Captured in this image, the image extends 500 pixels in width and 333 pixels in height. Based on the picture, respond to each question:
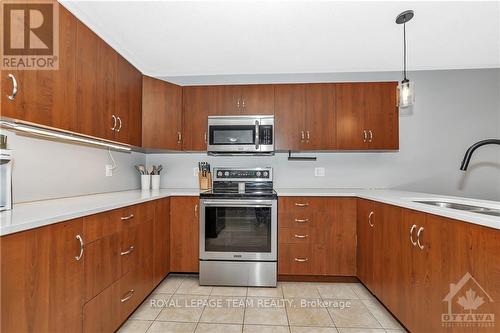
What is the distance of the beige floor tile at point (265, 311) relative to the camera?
1.85m

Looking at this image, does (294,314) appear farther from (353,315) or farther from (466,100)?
(466,100)

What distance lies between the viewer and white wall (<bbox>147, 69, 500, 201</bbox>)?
283 centimetres

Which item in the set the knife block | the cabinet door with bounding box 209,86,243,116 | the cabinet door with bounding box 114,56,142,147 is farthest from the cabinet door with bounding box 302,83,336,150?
the cabinet door with bounding box 114,56,142,147

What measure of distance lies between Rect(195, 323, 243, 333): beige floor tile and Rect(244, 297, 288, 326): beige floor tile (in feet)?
0.33

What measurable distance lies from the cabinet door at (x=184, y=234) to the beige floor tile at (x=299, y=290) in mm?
941

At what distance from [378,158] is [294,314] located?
2.06 meters

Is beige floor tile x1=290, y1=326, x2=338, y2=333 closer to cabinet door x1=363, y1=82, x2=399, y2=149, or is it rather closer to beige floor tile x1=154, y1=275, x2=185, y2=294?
beige floor tile x1=154, y1=275, x2=185, y2=294

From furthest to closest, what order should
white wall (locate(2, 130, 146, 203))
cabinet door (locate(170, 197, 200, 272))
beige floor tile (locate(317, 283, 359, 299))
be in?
cabinet door (locate(170, 197, 200, 272)), beige floor tile (locate(317, 283, 359, 299)), white wall (locate(2, 130, 146, 203))

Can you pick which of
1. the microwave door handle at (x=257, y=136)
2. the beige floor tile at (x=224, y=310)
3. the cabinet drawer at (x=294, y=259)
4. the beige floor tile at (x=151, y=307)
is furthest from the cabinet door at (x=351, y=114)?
the beige floor tile at (x=151, y=307)

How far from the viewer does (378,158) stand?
2.98m

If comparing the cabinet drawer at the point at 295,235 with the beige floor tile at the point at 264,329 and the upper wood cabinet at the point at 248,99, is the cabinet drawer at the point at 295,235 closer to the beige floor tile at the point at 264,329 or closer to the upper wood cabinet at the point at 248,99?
the beige floor tile at the point at 264,329

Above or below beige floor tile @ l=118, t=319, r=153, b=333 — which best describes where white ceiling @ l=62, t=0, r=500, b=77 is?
above

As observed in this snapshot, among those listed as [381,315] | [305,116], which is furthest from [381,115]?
[381,315]

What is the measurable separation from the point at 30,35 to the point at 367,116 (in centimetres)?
284
